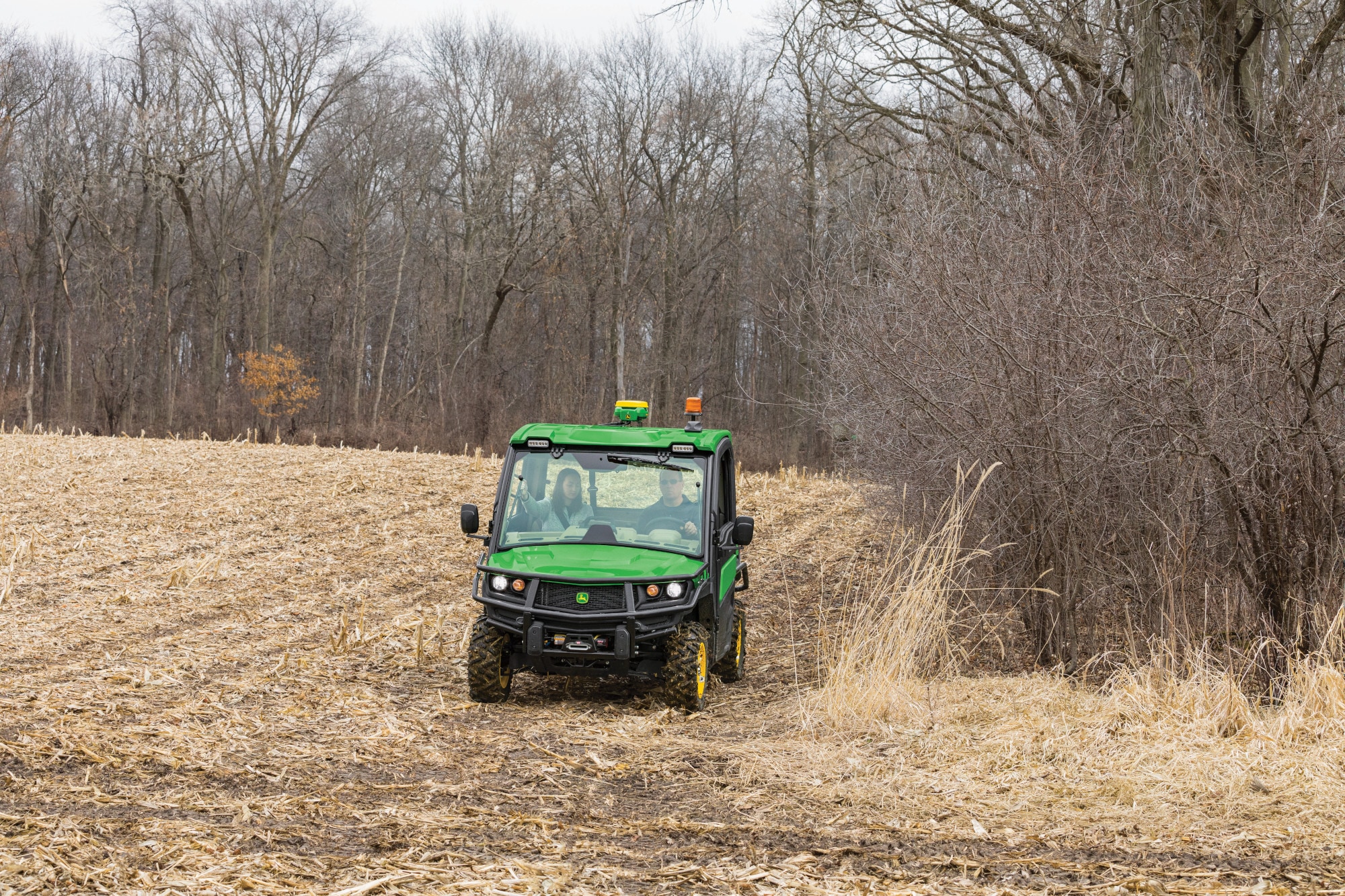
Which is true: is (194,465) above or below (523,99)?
below

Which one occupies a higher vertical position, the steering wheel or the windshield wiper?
the windshield wiper

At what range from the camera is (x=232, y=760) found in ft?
19.2

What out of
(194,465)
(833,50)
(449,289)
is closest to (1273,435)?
(833,50)

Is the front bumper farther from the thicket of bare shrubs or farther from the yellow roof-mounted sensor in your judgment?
the thicket of bare shrubs

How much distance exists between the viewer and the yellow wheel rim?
7.29 m

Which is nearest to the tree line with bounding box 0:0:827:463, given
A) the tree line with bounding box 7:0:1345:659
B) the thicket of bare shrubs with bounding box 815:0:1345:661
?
the tree line with bounding box 7:0:1345:659

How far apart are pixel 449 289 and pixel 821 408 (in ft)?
97.1

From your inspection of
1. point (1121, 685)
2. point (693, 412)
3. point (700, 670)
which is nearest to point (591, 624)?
point (700, 670)

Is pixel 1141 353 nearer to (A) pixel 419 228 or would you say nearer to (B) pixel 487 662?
(B) pixel 487 662

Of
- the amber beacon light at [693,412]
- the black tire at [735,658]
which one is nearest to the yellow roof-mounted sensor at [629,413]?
the amber beacon light at [693,412]

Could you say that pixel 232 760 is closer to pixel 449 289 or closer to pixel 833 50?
pixel 833 50

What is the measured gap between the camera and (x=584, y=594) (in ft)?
23.7

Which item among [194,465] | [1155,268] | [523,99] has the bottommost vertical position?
[194,465]

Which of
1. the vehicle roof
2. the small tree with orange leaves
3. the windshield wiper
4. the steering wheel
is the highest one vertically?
the small tree with orange leaves
